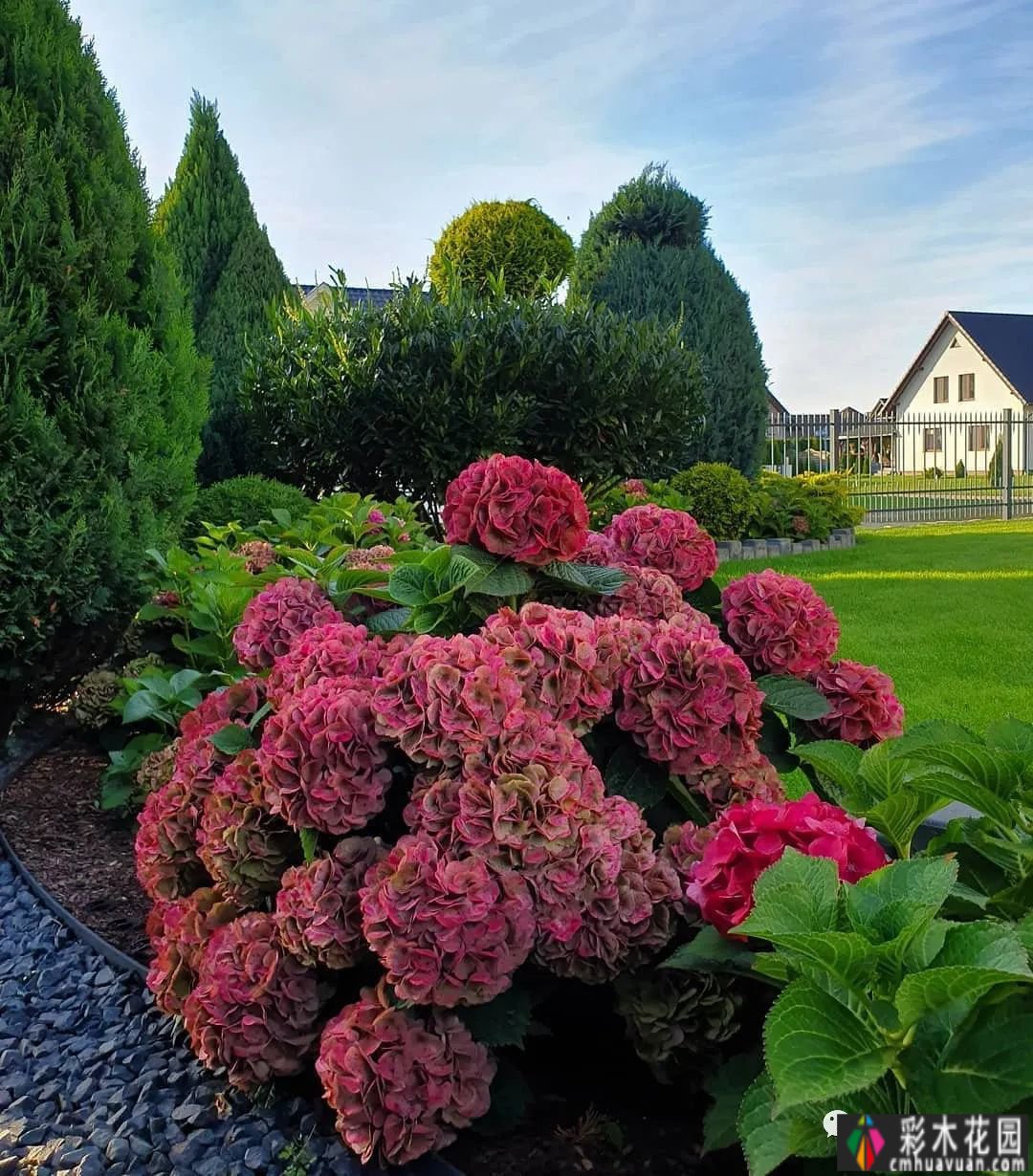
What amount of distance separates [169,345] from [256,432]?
3752 mm

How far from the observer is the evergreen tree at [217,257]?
29.7 ft

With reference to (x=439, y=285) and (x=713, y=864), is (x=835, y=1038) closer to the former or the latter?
(x=713, y=864)

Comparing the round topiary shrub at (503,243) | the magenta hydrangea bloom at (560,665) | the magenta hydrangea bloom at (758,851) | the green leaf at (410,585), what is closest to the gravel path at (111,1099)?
the magenta hydrangea bloom at (758,851)

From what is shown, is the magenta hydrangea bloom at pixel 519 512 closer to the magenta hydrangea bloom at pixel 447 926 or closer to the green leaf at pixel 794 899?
the magenta hydrangea bloom at pixel 447 926

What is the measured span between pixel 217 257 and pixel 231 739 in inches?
319

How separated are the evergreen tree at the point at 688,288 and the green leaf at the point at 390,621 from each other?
11.5 metres

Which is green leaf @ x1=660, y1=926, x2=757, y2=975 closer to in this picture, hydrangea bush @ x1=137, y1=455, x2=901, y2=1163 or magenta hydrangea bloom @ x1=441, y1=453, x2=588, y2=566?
hydrangea bush @ x1=137, y1=455, x2=901, y2=1163

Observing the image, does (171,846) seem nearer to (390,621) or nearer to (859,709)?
(390,621)

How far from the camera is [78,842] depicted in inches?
139

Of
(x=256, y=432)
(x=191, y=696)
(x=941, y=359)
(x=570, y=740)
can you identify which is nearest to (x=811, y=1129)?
(x=570, y=740)

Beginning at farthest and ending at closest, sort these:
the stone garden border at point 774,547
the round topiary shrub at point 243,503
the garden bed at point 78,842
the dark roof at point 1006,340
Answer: the dark roof at point 1006,340
the stone garden border at point 774,547
the round topiary shrub at point 243,503
the garden bed at point 78,842

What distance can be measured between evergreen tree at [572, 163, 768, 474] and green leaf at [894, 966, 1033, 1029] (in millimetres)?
12879

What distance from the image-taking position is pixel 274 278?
31.9 feet

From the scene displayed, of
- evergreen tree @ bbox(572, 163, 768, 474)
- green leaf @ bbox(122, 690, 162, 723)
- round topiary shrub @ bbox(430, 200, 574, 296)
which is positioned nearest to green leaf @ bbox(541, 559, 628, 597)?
green leaf @ bbox(122, 690, 162, 723)
